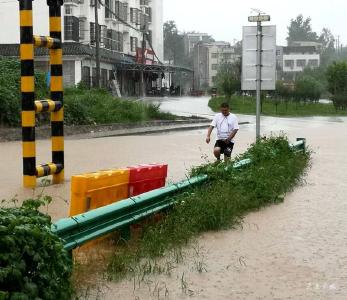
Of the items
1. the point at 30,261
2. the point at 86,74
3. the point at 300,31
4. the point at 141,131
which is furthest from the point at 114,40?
the point at 300,31

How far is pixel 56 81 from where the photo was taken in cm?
1074

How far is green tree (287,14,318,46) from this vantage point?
545 feet

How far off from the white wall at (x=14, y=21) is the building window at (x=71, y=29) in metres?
1.66

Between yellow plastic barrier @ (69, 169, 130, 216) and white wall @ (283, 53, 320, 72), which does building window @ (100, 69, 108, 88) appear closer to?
yellow plastic barrier @ (69, 169, 130, 216)

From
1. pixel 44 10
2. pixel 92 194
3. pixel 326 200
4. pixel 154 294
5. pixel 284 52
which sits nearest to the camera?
pixel 154 294

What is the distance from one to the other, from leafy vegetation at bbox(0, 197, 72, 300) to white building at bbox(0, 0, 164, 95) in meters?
40.7

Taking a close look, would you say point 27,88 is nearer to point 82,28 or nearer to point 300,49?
point 82,28

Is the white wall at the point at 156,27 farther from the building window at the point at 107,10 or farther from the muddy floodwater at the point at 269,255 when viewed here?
the muddy floodwater at the point at 269,255

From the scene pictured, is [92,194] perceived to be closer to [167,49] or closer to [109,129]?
[109,129]

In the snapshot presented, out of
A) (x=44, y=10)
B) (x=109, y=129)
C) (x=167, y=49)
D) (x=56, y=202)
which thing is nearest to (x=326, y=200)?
(x=56, y=202)

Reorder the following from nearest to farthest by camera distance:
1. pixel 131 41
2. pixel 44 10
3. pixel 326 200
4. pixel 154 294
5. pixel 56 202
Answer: pixel 154 294
pixel 56 202
pixel 326 200
pixel 44 10
pixel 131 41

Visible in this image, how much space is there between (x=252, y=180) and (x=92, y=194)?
3078 mm

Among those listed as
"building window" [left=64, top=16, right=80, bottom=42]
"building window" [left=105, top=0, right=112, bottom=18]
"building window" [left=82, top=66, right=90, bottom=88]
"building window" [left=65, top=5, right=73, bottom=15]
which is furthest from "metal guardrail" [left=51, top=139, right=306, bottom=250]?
"building window" [left=105, top=0, right=112, bottom=18]

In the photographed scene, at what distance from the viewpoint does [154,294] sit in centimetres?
491
